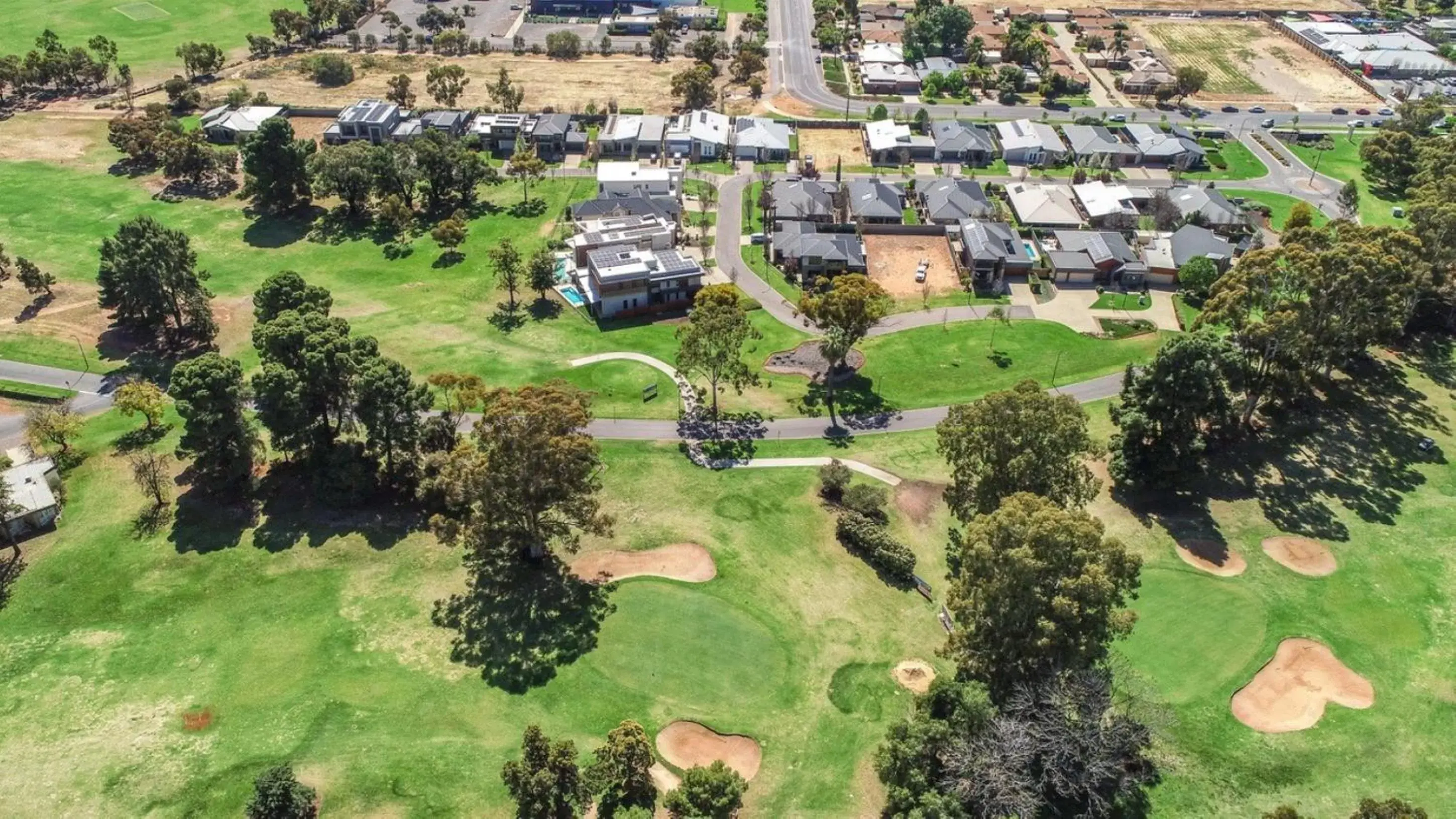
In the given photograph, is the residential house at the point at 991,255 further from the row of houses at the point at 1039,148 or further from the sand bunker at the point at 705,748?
the sand bunker at the point at 705,748

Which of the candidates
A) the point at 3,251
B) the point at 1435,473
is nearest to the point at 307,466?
the point at 3,251

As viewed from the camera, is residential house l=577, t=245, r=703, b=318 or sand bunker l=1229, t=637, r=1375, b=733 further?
residential house l=577, t=245, r=703, b=318

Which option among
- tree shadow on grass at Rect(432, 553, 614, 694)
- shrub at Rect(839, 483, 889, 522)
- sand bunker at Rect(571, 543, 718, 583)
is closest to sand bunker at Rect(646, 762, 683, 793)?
tree shadow on grass at Rect(432, 553, 614, 694)

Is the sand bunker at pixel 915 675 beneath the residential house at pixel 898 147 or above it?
beneath

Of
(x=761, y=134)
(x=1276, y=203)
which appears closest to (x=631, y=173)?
(x=761, y=134)

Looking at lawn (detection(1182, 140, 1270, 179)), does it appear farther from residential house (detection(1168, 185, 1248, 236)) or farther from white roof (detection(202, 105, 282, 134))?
white roof (detection(202, 105, 282, 134))

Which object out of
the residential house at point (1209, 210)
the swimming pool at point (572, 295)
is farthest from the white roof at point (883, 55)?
the swimming pool at point (572, 295)
